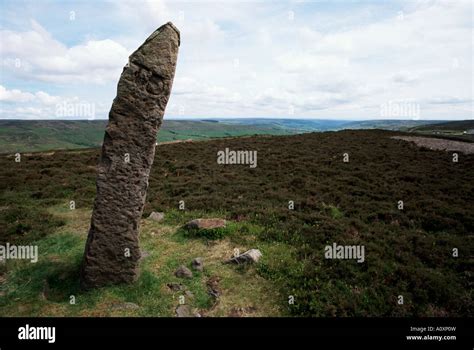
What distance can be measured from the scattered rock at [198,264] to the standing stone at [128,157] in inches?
69.6

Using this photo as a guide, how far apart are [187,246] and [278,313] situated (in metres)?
4.41

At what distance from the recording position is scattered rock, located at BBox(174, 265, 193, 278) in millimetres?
9648

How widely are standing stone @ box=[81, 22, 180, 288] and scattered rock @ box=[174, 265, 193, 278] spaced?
122 cm

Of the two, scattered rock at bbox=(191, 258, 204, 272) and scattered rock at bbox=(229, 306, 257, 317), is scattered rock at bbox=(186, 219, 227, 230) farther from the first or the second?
scattered rock at bbox=(229, 306, 257, 317)

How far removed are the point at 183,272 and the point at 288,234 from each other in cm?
444

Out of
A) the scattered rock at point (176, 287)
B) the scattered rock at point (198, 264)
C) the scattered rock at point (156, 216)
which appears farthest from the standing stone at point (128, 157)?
the scattered rock at point (156, 216)

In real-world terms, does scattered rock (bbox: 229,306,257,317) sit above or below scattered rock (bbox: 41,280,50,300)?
below

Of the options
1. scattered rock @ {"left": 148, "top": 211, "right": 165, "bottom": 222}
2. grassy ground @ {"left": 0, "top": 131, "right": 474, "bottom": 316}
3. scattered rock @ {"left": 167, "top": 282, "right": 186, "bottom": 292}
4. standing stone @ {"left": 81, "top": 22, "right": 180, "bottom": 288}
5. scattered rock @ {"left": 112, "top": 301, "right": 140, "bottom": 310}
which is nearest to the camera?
scattered rock @ {"left": 112, "top": 301, "right": 140, "bottom": 310}

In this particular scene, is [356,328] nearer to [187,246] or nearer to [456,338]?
[456,338]

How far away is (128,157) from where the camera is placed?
9.07 meters

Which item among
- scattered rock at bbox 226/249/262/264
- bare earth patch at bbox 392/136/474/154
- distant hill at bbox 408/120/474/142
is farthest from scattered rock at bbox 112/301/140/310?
distant hill at bbox 408/120/474/142

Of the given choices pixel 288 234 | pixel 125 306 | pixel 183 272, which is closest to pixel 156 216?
pixel 183 272

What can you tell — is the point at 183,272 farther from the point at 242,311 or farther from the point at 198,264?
the point at 242,311

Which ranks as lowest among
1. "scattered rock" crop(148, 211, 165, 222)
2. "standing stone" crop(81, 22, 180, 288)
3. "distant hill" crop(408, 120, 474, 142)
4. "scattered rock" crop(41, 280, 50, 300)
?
"scattered rock" crop(41, 280, 50, 300)
